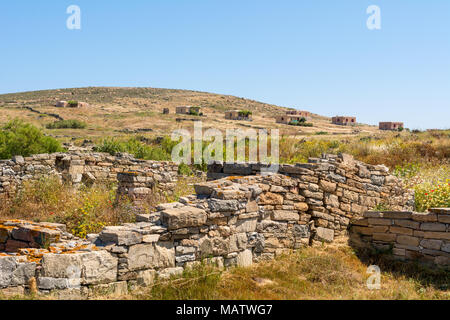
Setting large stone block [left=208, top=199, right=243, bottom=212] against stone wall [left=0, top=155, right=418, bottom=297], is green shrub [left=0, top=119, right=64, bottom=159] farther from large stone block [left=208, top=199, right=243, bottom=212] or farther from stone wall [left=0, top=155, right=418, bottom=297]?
large stone block [left=208, top=199, right=243, bottom=212]

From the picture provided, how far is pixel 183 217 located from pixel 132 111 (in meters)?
54.5

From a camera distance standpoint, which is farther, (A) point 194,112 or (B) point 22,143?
(A) point 194,112

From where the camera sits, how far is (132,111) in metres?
56.7

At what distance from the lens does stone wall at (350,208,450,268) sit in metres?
6.43

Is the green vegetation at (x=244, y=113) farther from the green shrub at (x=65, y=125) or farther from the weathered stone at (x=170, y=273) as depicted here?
the weathered stone at (x=170, y=273)

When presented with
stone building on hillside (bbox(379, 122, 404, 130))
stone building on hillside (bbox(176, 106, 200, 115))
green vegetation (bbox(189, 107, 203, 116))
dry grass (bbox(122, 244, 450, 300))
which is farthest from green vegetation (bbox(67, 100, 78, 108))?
dry grass (bbox(122, 244, 450, 300))

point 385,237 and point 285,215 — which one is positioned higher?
point 285,215

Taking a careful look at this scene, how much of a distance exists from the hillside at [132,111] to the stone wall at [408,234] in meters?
26.5

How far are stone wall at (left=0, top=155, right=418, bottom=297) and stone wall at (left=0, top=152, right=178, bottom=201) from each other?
429cm

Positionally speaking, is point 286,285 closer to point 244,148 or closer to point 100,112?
point 244,148

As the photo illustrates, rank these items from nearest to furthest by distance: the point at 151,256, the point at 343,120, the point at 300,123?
the point at 151,256, the point at 300,123, the point at 343,120

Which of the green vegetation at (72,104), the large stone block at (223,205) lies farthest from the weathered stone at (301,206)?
the green vegetation at (72,104)

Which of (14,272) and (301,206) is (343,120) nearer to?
(301,206)
